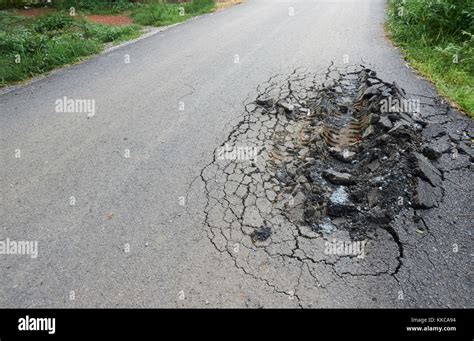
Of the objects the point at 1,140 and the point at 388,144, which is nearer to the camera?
the point at 388,144

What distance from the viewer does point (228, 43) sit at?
9.41 m

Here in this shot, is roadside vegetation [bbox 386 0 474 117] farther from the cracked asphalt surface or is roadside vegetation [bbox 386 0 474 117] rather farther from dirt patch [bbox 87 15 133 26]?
dirt patch [bbox 87 15 133 26]

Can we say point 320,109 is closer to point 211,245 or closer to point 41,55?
point 211,245

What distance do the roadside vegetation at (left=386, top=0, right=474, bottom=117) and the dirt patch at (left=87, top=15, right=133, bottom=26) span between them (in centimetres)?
993

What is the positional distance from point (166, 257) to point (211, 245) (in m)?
0.43

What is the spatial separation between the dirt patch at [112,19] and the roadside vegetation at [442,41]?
9.93m

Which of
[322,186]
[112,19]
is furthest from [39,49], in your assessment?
[322,186]

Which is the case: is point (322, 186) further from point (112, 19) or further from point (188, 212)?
point (112, 19)

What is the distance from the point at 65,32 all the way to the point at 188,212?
10.4 metres

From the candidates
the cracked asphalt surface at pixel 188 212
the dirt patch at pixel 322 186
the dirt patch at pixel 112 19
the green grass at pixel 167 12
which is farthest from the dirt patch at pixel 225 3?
the dirt patch at pixel 322 186

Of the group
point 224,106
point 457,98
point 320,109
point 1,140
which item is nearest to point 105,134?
point 1,140

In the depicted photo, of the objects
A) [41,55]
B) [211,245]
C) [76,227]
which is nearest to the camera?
[211,245]

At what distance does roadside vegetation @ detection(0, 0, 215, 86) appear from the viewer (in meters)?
7.54
